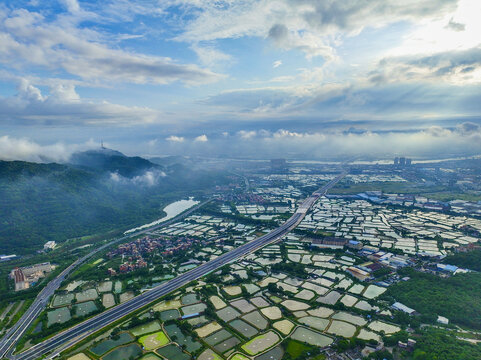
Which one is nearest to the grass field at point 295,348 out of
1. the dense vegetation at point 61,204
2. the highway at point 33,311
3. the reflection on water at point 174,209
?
the highway at point 33,311

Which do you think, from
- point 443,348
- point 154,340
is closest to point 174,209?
point 154,340

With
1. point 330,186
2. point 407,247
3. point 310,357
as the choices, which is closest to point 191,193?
point 330,186

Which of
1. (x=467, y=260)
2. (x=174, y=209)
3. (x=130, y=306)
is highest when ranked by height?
(x=467, y=260)

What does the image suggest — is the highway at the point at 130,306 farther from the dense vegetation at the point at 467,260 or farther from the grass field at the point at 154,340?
the dense vegetation at the point at 467,260

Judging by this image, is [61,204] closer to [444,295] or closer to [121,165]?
[121,165]

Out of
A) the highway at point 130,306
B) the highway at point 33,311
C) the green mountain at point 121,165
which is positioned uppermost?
the green mountain at point 121,165
